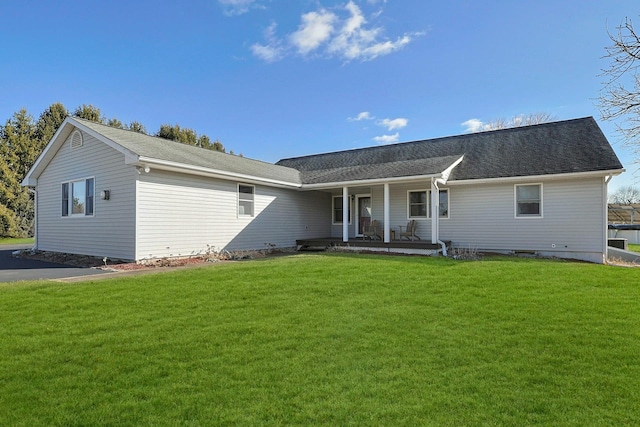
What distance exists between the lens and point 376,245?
1391 centimetres

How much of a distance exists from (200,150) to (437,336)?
43.5 feet

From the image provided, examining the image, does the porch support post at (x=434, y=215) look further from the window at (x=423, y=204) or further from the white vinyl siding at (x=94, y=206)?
the white vinyl siding at (x=94, y=206)

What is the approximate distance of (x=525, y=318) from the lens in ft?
16.4

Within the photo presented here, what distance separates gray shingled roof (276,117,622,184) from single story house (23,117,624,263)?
0.07m

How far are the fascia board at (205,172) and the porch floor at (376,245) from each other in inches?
106

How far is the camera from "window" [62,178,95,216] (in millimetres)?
12469

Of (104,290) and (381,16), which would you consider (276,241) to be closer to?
(104,290)

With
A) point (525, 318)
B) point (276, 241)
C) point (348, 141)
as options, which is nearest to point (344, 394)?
point (525, 318)

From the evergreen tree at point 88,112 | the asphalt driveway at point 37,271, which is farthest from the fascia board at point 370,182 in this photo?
the evergreen tree at point 88,112

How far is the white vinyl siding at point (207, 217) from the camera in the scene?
1088 cm

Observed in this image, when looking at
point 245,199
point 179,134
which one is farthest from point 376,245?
point 179,134

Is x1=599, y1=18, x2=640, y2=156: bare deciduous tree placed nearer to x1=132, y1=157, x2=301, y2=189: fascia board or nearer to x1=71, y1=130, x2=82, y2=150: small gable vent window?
x1=132, y1=157, x2=301, y2=189: fascia board

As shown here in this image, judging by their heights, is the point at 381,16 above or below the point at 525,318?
above

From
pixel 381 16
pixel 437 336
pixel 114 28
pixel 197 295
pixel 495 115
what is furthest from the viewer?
pixel 495 115
